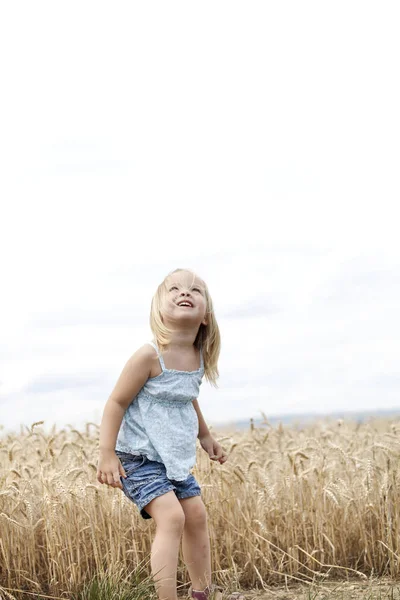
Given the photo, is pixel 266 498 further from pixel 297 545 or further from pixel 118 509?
pixel 118 509

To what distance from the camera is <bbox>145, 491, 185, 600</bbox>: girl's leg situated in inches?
135

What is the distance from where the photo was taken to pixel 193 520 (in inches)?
143

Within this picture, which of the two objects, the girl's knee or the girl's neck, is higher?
the girl's neck

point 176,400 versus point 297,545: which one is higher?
point 176,400

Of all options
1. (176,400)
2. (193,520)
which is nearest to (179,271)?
(176,400)

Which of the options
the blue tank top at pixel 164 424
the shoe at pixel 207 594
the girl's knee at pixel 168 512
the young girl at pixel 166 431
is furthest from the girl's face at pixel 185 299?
the shoe at pixel 207 594

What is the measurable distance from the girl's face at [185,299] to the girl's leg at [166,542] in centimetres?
79

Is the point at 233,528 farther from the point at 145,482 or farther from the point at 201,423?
the point at 145,482

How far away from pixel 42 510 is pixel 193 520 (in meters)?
1.15

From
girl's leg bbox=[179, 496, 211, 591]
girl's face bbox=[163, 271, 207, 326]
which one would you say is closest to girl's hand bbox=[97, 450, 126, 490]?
girl's leg bbox=[179, 496, 211, 591]

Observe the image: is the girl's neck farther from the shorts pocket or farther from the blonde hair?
the shorts pocket

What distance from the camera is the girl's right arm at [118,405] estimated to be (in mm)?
3469

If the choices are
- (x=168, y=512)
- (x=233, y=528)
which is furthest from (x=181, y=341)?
(x=233, y=528)

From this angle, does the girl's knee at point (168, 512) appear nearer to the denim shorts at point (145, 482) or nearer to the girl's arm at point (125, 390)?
the denim shorts at point (145, 482)
